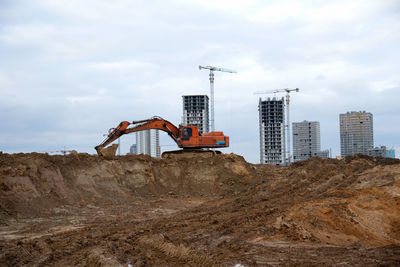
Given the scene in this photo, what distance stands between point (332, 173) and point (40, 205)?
49.2ft

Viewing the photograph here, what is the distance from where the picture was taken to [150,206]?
20.8 m

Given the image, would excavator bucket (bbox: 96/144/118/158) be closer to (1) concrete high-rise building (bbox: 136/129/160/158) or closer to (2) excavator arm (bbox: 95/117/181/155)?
(2) excavator arm (bbox: 95/117/181/155)

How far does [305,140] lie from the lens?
85750 mm

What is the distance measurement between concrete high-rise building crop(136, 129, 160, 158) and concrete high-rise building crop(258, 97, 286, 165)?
841 inches

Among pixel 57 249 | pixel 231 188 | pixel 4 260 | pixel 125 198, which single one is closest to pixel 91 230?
pixel 57 249

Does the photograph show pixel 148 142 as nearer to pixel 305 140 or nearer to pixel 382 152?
pixel 305 140

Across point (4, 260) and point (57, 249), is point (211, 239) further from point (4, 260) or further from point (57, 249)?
point (4, 260)

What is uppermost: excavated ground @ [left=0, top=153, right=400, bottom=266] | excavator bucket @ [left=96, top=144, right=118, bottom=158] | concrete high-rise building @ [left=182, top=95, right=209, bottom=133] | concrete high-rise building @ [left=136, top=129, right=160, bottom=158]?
concrete high-rise building @ [left=182, top=95, right=209, bottom=133]

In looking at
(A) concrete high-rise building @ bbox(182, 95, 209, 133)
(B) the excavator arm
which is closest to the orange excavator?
(B) the excavator arm

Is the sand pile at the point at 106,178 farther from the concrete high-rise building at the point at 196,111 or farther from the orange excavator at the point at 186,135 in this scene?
the concrete high-rise building at the point at 196,111

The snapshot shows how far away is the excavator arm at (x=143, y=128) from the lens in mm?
27609

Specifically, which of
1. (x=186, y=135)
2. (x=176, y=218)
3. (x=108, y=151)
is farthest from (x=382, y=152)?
(x=176, y=218)

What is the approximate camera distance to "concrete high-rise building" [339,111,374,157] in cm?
7706

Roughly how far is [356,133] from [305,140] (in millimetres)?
11281
